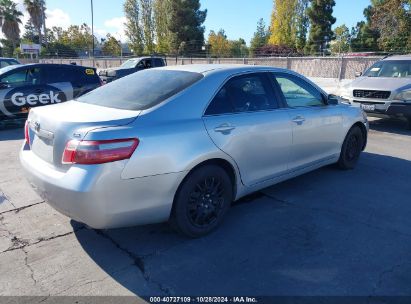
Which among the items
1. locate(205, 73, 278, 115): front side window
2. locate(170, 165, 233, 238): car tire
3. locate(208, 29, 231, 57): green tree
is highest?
locate(208, 29, 231, 57): green tree

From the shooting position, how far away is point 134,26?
58.8 metres

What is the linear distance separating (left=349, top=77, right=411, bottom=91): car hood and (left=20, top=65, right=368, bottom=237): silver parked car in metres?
4.75

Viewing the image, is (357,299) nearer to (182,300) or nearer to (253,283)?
(253,283)

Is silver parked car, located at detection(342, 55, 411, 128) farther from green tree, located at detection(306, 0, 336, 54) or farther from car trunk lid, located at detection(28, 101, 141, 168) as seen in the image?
green tree, located at detection(306, 0, 336, 54)

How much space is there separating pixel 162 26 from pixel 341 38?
25.1m

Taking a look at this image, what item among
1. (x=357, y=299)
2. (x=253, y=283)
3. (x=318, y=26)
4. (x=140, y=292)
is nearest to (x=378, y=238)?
(x=357, y=299)

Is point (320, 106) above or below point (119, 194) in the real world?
above

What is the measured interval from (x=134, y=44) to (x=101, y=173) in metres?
60.2

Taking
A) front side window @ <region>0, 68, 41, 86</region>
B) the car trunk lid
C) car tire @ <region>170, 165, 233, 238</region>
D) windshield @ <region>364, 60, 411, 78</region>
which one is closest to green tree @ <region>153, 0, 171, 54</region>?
front side window @ <region>0, 68, 41, 86</region>

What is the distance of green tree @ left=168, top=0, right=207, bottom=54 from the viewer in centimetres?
4947

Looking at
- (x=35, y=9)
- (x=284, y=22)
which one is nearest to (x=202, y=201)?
(x=35, y=9)

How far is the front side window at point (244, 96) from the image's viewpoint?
12.3 ft

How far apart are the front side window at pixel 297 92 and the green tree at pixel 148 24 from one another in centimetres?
5586

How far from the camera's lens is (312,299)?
2781mm
